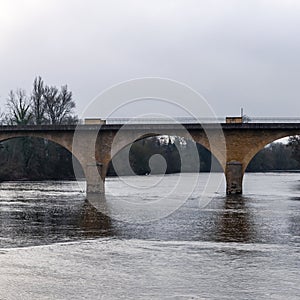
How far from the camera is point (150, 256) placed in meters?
14.9

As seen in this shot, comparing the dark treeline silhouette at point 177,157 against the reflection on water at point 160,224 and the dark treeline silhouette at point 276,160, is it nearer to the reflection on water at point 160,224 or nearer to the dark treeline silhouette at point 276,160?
the dark treeline silhouette at point 276,160

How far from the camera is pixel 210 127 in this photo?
3912 centimetres

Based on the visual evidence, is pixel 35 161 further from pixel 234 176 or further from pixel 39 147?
pixel 234 176

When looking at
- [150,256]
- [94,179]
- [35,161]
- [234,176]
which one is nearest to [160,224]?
[150,256]

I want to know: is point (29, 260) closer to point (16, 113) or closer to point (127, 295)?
point (127, 295)

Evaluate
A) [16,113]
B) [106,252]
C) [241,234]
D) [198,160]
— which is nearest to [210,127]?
[241,234]

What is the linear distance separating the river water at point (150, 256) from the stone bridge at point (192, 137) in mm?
13399

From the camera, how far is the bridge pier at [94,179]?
1612 inches

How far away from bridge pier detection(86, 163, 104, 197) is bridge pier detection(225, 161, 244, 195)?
26.5ft

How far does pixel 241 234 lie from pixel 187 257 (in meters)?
4.74

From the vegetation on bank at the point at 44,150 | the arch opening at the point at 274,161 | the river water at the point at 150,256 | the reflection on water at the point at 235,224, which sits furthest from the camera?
the arch opening at the point at 274,161

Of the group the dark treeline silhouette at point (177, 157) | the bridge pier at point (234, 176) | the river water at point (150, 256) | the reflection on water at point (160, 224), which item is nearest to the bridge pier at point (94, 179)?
the bridge pier at point (234, 176)

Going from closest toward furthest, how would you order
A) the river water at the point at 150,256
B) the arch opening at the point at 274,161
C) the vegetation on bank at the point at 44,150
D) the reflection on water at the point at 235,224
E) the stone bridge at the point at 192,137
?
the river water at the point at 150,256 < the reflection on water at the point at 235,224 < the stone bridge at the point at 192,137 < the vegetation on bank at the point at 44,150 < the arch opening at the point at 274,161

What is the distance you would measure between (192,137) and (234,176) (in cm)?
355
